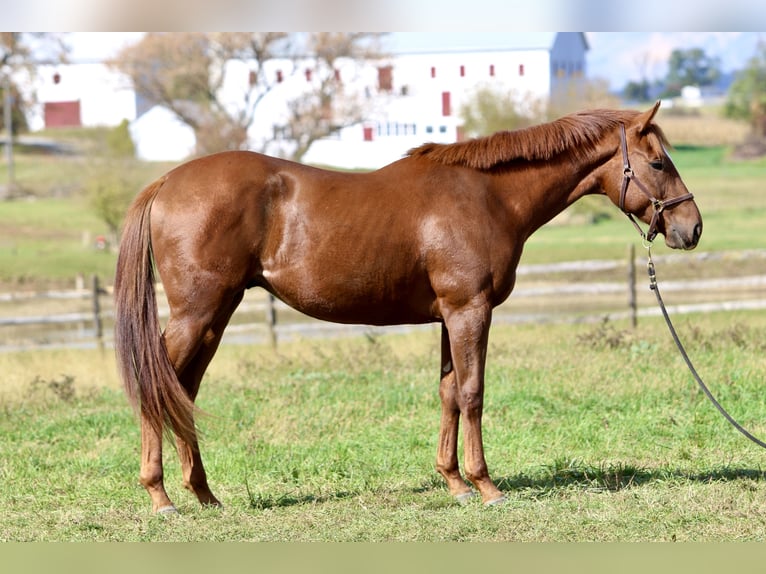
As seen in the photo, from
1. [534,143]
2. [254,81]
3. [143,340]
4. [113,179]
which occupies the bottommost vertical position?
[113,179]

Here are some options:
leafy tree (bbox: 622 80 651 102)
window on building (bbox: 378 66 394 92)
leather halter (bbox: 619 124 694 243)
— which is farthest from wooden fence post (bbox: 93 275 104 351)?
leafy tree (bbox: 622 80 651 102)

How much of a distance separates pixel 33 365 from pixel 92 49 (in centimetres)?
2294

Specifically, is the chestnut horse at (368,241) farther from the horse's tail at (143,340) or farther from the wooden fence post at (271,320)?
the wooden fence post at (271,320)

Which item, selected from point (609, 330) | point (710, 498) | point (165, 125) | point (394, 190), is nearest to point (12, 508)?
point (394, 190)

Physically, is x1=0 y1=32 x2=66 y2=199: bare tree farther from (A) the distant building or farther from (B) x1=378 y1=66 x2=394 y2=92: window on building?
(B) x1=378 y1=66 x2=394 y2=92: window on building

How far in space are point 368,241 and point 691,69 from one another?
4558 centimetres

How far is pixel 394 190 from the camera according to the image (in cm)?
546

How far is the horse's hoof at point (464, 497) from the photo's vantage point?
5461 millimetres

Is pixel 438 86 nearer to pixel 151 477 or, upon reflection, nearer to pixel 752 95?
pixel 151 477

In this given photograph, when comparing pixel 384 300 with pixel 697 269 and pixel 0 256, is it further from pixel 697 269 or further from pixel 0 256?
pixel 0 256

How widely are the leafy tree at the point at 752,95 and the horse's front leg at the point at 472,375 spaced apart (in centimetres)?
3590

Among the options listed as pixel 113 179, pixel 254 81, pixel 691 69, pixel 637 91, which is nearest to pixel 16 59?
pixel 113 179

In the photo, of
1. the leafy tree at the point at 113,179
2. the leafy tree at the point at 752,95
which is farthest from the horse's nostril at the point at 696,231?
the leafy tree at the point at 752,95

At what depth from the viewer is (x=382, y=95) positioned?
26.8 meters
